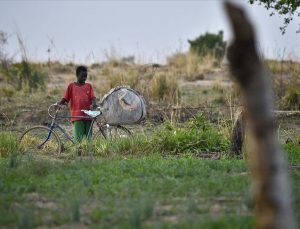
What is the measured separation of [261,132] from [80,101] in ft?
27.1

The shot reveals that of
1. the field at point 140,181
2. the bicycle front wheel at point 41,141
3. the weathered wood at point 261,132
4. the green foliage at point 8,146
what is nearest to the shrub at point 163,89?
the field at point 140,181

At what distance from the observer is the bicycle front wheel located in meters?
Result: 11.9

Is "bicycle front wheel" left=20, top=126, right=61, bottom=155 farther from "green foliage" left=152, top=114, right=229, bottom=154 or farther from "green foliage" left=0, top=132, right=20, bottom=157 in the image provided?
"green foliage" left=152, top=114, right=229, bottom=154

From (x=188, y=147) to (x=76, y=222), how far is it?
236 inches

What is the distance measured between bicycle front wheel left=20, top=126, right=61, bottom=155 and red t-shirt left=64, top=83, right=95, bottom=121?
0.65 metres

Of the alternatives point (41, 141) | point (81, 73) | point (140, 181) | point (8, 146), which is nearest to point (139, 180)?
point (140, 181)

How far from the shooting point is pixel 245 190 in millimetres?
7605

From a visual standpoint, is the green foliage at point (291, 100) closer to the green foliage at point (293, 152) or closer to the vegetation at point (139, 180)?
the vegetation at point (139, 180)

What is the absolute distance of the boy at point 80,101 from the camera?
12.4 metres

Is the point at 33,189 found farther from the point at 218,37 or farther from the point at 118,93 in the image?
the point at 218,37

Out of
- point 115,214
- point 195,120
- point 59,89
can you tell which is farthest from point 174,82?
point 115,214

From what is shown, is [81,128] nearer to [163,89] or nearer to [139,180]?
[139,180]

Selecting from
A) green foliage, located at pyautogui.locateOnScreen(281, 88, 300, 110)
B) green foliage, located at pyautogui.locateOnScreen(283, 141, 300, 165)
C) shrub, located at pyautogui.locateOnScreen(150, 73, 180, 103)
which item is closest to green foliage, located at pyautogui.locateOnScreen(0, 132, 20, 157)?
green foliage, located at pyautogui.locateOnScreen(283, 141, 300, 165)

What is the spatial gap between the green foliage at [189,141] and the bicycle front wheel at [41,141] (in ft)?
5.91
